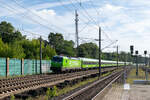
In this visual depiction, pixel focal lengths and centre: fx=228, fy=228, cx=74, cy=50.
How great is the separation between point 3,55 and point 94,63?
2815cm

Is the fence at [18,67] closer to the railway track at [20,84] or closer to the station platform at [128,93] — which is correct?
the railway track at [20,84]

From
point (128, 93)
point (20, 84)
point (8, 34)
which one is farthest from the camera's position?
point (8, 34)

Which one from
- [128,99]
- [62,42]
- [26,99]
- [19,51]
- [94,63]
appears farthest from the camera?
[62,42]

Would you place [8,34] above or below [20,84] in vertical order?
above

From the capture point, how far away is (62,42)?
95.7 m

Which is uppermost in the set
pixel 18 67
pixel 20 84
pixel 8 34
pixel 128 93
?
pixel 8 34

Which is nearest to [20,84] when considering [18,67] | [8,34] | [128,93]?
[128,93]

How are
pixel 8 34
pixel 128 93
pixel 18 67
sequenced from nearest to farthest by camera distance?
pixel 128 93 → pixel 18 67 → pixel 8 34

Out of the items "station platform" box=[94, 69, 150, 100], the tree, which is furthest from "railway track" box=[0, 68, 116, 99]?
the tree

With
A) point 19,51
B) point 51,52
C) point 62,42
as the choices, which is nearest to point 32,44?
point 51,52

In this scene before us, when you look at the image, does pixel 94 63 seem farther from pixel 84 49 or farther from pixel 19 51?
pixel 84 49

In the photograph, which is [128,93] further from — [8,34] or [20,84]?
Answer: [8,34]

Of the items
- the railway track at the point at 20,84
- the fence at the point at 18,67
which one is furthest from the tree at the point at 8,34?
the railway track at the point at 20,84

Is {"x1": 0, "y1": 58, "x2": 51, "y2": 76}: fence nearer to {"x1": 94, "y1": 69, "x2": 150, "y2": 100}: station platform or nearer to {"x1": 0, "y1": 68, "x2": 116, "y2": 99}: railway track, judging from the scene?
{"x1": 0, "y1": 68, "x2": 116, "y2": 99}: railway track
